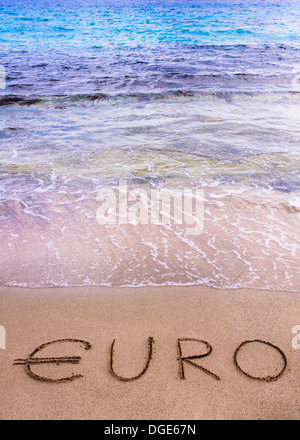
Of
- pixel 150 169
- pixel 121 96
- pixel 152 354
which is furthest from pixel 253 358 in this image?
pixel 121 96

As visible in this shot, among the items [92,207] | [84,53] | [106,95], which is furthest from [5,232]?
[84,53]

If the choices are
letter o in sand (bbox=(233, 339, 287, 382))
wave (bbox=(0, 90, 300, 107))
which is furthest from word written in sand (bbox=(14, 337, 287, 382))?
wave (bbox=(0, 90, 300, 107))

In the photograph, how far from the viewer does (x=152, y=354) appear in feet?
6.95

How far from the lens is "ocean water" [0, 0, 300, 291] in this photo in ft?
9.73

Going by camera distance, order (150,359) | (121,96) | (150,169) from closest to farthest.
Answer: (150,359) < (150,169) < (121,96)

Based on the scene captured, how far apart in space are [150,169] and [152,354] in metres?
3.09

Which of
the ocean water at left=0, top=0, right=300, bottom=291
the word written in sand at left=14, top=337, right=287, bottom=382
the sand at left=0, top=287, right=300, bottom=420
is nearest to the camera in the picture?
the sand at left=0, top=287, right=300, bottom=420

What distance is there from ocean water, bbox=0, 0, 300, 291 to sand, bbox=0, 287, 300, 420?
0.22 meters

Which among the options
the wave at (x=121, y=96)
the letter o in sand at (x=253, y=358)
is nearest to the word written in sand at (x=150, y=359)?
the letter o in sand at (x=253, y=358)

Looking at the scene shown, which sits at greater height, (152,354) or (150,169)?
(150,169)

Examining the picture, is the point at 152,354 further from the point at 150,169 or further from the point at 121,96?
the point at 121,96

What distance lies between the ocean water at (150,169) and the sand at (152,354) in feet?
0.72

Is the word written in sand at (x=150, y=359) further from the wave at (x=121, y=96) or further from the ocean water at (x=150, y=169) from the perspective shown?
the wave at (x=121, y=96)

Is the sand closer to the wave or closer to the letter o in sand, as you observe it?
the letter o in sand
